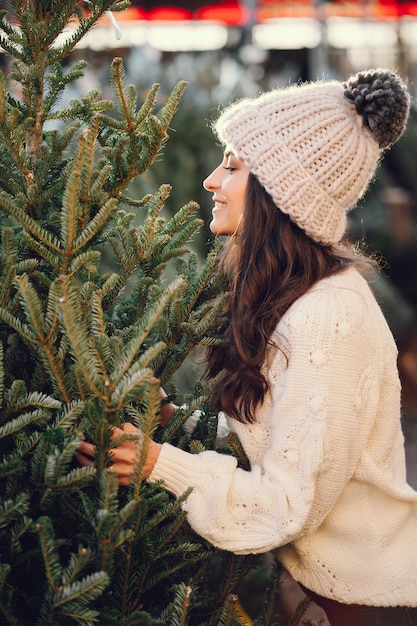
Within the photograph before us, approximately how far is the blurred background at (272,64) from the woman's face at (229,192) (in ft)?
13.8

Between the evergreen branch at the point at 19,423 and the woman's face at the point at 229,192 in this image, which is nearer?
the evergreen branch at the point at 19,423

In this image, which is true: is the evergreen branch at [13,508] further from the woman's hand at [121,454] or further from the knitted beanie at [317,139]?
the knitted beanie at [317,139]

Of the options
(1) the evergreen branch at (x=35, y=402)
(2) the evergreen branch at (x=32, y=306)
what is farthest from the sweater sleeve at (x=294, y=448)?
(2) the evergreen branch at (x=32, y=306)

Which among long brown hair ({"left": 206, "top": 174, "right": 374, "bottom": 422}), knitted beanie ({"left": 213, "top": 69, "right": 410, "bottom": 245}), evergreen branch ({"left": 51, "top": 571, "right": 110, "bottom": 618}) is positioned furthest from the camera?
knitted beanie ({"left": 213, "top": 69, "right": 410, "bottom": 245})

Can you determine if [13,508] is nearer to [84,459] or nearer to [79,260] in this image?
[84,459]

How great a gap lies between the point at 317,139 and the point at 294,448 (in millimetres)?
908

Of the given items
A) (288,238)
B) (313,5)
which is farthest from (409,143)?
(288,238)

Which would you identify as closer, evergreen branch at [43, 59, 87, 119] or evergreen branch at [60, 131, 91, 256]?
evergreen branch at [60, 131, 91, 256]

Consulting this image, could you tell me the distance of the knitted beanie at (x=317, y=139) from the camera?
2.33 metres

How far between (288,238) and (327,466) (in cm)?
70

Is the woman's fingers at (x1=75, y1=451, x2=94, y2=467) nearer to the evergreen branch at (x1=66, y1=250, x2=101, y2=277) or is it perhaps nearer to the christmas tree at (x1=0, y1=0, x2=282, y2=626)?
the christmas tree at (x1=0, y1=0, x2=282, y2=626)

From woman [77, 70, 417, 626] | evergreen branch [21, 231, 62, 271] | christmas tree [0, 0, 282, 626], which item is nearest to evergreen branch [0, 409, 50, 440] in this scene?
christmas tree [0, 0, 282, 626]

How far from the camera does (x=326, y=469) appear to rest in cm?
205

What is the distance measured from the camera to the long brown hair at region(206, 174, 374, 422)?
2.19m
